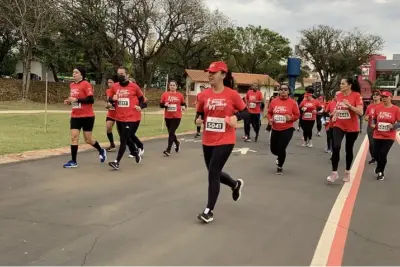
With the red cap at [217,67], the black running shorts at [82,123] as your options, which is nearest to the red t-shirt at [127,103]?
the black running shorts at [82,123]

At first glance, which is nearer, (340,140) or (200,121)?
(200,121)

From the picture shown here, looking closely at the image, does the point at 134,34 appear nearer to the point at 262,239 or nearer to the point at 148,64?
the point at 148,64

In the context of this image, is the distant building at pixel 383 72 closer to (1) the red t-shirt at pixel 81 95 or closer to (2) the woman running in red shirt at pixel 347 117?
(2) the woman running in red shirt at pixel 347 117

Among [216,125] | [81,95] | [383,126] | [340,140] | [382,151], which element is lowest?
[382,151]

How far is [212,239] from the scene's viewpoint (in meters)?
4.92

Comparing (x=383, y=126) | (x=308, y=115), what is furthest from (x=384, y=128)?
(x=308, y=115)

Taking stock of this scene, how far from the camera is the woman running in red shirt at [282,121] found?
31.0ft

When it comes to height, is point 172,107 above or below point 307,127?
above

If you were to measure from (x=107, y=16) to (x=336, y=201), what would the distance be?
42.6 metres

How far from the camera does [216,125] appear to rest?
5.81m

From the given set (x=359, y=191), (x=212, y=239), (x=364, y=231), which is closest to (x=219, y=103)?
(x=212, y=239)

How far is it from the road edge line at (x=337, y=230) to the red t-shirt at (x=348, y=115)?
1.02 meters

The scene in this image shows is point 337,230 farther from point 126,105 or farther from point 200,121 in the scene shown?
point 126,105

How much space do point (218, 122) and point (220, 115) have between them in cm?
9
